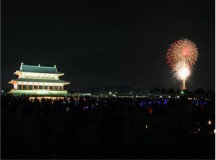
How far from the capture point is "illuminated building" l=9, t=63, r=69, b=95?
51.9m

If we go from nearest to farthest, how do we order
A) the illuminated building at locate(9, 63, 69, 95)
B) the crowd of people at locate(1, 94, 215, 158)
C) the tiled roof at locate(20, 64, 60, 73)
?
the crowd of people at locate(1, 94, 215, 158) → the illuminated building at locate(9, 63, 69, 95) → the tiled roof at locate(20, 64, 60, 73)

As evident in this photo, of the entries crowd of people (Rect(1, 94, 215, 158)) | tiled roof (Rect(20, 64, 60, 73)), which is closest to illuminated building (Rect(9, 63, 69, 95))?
tiled roof (Rect(20, 64, 60, 73))

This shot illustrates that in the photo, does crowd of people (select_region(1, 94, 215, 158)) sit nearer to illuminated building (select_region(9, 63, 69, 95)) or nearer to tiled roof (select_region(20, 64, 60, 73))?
illuminated building (select_region(9, 63, 69, 95))

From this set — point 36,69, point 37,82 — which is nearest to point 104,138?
point 37,82

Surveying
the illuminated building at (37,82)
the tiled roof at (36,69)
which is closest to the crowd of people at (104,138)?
the illuminated building at (37,82)

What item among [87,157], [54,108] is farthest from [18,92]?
[87,157]

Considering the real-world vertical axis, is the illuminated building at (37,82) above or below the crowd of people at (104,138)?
above

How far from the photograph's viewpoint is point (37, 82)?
52.6 metres

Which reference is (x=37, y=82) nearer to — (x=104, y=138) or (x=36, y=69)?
(x=36, y=69)

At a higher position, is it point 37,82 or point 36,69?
point 36,69

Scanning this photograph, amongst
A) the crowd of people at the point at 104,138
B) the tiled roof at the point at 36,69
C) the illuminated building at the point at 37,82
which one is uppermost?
the tiled roof at the point at 36,69

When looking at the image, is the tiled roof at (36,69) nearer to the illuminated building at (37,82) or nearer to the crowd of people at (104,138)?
the illuminated building at (37,82)

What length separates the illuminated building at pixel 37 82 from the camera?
51.9m

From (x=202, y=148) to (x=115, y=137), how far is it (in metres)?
3.40
